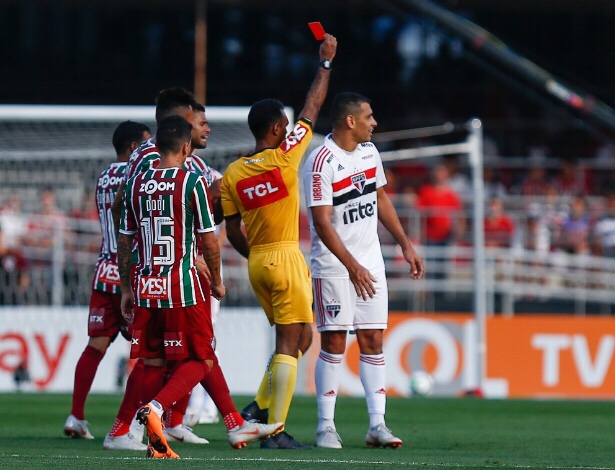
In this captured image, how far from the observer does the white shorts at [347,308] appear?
819 cm

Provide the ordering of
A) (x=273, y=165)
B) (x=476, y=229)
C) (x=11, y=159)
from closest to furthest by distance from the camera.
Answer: (x=273, y=165)
(x=476, y=229)
(x=11, y=159)

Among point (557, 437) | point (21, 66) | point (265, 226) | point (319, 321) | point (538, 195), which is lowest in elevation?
point (557, 437)

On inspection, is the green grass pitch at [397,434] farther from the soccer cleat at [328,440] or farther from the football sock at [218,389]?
the football sock at [218,389]

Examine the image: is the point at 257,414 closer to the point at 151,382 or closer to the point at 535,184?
the point at 151,382

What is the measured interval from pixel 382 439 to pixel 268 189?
1.69 m

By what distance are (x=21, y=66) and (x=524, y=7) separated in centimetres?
990

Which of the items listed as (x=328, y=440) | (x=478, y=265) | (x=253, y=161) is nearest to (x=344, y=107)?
(x=253, y=161)

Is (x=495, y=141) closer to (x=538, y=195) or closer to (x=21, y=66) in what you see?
(x=538, y=195)

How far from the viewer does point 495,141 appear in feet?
78.3

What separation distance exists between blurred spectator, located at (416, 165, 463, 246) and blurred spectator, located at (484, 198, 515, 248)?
1.62 feet

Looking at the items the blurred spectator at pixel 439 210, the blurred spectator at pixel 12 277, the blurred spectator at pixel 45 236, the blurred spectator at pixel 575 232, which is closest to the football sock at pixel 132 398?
the blurred spectator at pixel 12 277

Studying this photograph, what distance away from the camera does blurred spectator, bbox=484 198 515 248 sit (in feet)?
61.8

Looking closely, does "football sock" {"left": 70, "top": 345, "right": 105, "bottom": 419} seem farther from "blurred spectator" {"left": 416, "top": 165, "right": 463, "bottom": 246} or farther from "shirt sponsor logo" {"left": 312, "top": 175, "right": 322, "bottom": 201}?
"blurred spectator" {"left": 416, "top": 165, "right": 463, "bottom": 246}

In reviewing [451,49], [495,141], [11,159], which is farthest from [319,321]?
[451,49]
